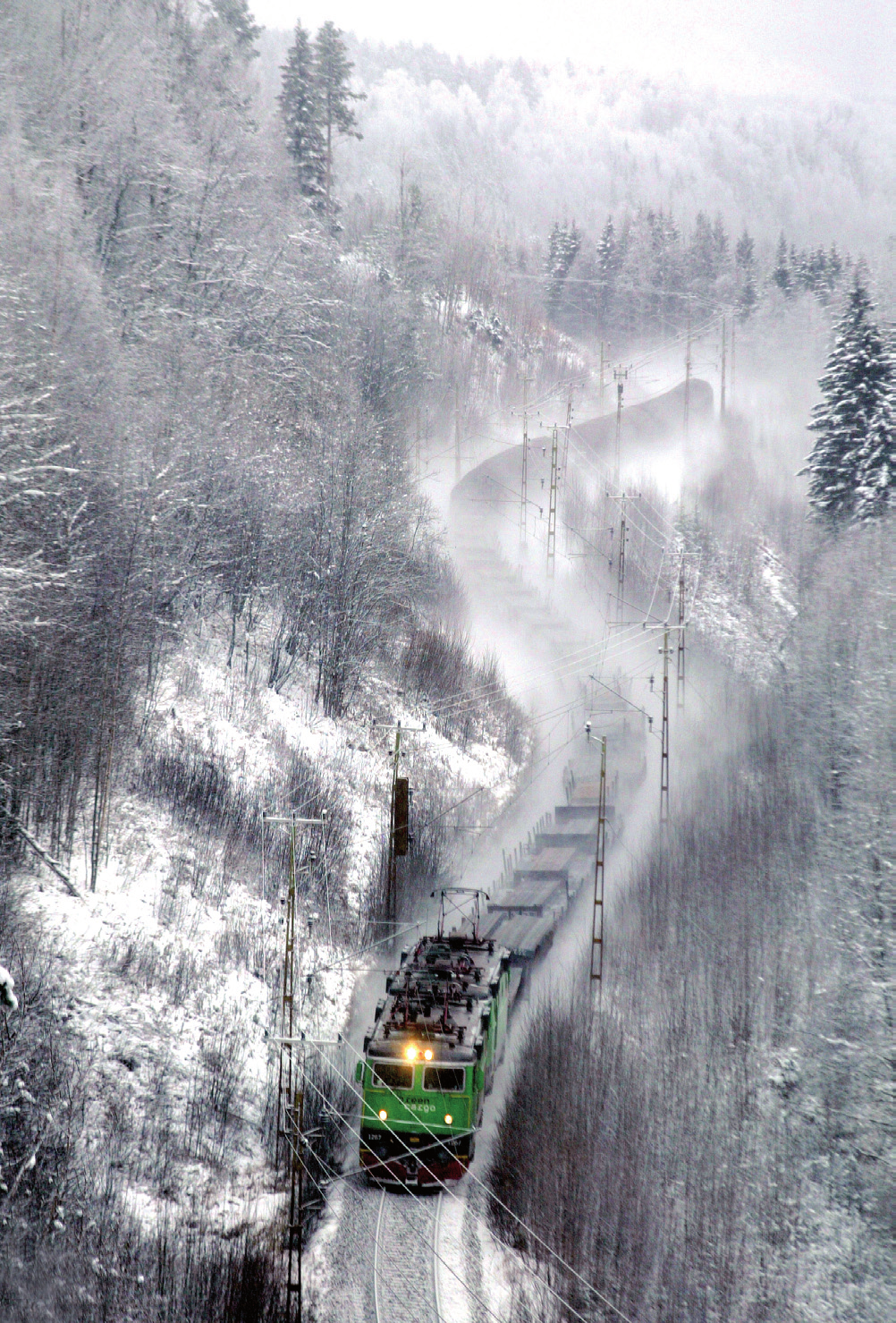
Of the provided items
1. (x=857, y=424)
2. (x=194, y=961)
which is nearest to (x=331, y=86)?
(x=857, y=424)

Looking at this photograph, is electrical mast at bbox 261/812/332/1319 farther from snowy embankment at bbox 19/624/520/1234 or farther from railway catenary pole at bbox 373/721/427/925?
railway catenary pole at bbox 373/721/427/925

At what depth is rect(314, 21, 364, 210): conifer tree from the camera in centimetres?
6253

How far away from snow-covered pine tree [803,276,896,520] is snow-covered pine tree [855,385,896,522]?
0.13ft

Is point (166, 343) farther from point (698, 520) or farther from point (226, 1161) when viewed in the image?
point (698, 520)

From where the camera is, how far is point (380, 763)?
120 feet

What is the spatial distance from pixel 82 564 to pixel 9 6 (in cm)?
2685

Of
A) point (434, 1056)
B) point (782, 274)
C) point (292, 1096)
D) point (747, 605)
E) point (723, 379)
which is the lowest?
point (292, 1096)

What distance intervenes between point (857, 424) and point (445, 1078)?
38.2 metres

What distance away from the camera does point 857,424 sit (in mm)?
46188

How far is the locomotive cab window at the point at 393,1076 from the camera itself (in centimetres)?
1847

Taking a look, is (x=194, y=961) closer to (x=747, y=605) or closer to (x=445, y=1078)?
(x=445, y=1078)

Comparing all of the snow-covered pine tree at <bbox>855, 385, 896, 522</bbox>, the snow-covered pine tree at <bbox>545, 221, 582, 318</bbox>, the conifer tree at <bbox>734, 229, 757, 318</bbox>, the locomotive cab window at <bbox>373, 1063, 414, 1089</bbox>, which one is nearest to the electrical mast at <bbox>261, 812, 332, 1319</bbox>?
the locomotive cab window at <bbox>373, 1063, 414, 1089</bbox>

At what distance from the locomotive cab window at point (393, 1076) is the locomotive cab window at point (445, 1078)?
32 centimetres

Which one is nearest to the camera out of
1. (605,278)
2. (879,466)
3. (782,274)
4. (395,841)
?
(395,841)
